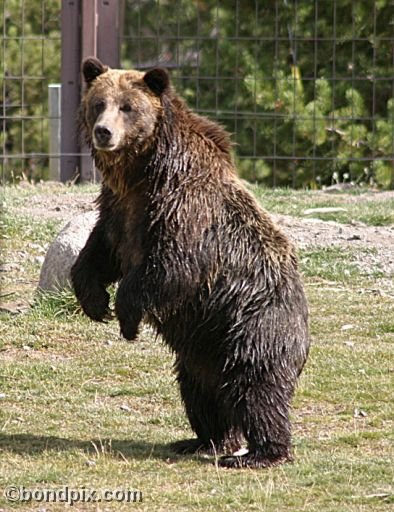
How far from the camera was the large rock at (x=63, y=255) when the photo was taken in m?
9.35

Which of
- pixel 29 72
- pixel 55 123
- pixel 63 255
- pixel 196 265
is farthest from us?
pixel 29 72

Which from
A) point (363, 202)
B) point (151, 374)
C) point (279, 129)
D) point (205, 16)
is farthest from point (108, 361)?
point (205, 16)

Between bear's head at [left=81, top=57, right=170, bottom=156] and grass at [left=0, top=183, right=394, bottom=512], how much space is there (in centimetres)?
151

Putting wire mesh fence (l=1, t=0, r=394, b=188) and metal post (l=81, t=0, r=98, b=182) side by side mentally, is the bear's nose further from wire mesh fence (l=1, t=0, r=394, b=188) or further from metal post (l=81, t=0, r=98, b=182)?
wire mesh fence (l=1, t=0, r=394, b=188)

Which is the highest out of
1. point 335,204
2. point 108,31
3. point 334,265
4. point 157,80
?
point 108,31

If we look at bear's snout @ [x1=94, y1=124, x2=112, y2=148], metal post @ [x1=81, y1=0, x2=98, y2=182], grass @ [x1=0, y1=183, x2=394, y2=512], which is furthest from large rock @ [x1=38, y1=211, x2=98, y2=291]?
metal post @ [x1=81, y1=0, x2=98, y2=182]

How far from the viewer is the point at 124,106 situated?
6594mm

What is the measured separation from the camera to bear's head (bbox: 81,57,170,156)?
650cm

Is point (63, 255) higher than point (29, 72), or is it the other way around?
point (29, 72)

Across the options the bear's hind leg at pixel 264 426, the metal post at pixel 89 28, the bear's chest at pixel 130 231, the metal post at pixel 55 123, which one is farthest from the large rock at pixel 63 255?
the metal post at pixel 55 123

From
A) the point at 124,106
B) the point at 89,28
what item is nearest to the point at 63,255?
the point at 124,106

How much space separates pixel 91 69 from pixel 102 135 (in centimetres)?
49

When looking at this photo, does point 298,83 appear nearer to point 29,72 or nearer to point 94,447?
point 29,72

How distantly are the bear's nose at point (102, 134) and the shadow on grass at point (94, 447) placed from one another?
4.89 ft
